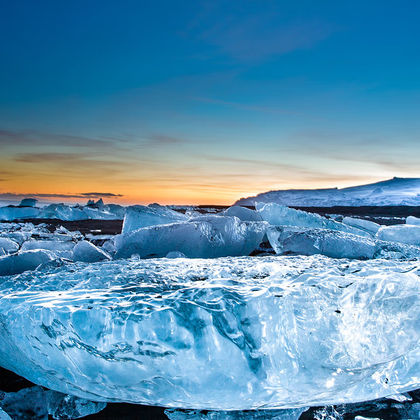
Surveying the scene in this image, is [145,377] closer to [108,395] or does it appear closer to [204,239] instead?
[108,395]

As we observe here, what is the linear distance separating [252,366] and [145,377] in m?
0.41

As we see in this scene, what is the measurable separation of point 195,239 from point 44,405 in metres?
2.16

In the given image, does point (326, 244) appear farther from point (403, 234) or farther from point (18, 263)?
point (18, 263)

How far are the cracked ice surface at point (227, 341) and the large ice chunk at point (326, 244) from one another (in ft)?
5.47

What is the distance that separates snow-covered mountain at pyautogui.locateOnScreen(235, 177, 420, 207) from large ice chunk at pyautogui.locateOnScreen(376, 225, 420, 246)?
17.0 meters

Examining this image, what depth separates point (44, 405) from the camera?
1.41 meters

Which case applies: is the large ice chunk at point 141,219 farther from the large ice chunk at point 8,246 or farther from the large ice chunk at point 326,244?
the large ice chunk at point 326,244

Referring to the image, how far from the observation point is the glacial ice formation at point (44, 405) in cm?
135

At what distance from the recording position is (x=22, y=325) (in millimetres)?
1375

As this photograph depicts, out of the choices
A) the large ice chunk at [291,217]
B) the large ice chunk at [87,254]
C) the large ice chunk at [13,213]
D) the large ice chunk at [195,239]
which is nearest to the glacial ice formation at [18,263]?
the large ice chunk at [87,254]

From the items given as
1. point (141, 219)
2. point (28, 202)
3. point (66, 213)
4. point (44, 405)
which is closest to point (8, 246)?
point (141, 219)

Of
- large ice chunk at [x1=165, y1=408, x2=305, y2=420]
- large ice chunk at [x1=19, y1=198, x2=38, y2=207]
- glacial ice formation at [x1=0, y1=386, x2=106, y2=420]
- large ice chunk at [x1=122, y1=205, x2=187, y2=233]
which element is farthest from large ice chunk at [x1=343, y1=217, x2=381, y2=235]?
large ice chunk at [x1=19, y1=198, x2=38, y2=207]

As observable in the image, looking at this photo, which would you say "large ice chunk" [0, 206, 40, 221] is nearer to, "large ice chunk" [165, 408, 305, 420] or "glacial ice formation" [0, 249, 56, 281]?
"glacial ice formation" [0, 249, 56, 281]

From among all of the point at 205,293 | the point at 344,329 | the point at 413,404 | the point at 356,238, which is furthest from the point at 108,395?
the point at 356,238
